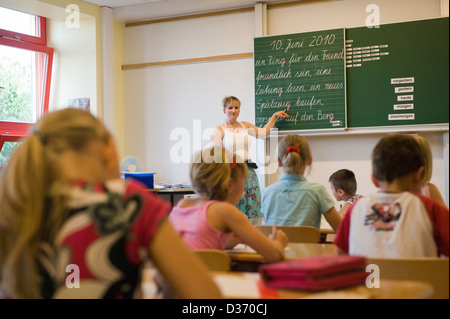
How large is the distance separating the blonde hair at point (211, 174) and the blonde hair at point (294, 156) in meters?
0.88

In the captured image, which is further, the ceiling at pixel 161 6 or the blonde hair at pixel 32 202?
the ceiling at pixel 161 6

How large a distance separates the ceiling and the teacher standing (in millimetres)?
1303

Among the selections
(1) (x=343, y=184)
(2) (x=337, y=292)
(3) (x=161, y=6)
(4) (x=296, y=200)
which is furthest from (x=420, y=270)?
(3) (x=161, y=6)

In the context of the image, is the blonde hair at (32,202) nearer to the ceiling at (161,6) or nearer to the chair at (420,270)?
the chair at (420,270)

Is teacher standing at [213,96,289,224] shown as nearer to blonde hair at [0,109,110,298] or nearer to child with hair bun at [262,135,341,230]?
child with hair bun at [262,135,341,230]

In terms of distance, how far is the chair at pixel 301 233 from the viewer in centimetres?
265

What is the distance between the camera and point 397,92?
543 cm

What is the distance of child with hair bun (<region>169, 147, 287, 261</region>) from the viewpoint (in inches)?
81.1

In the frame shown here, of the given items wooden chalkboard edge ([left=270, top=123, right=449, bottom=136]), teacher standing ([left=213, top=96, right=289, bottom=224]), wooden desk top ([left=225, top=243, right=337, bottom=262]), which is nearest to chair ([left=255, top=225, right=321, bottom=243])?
wooden desk top ([left=225, top=243, right=337, bottom=262])

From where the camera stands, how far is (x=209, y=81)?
651 centimetres

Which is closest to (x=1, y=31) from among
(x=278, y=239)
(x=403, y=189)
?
(x=278, y=239)

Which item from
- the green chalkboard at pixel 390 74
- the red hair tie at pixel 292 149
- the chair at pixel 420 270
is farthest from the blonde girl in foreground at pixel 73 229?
the green chalkboard at pixel 390 74

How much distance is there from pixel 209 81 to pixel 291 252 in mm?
4519

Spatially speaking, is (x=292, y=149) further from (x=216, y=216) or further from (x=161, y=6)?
(x=161, y=6)
